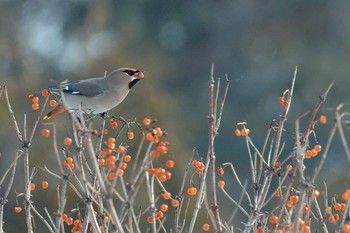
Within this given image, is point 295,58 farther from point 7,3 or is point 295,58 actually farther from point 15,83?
point 15,83

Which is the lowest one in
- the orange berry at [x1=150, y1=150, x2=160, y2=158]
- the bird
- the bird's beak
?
the orange berry at [x1=150, y1=150, x2=160, y2=158]

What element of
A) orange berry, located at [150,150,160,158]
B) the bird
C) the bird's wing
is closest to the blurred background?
the bird

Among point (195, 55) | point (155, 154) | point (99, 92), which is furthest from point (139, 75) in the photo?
point (195, 55)

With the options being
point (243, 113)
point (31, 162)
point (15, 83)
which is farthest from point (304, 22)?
point (31, 162)

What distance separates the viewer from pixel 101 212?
3883mm

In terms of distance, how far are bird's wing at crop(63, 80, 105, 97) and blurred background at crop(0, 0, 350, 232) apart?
7632 mm

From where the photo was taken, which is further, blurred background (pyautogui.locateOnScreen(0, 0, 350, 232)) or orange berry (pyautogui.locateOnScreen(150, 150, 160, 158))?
blurred background (pyautogui.locateOnScreen(0, 0, 350, 232))

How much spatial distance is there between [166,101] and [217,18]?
653 cm

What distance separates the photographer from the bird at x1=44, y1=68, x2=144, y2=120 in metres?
5.59

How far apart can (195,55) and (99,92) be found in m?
16.5

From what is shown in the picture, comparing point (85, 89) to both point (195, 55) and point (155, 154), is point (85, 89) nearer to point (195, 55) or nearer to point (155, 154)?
point (155, 154)

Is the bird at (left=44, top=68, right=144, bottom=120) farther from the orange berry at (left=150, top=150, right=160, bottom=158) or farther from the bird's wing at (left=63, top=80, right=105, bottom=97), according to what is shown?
the orange berry at (left=150, top=150, right=160, bottom=158)

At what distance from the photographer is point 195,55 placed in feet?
72.9

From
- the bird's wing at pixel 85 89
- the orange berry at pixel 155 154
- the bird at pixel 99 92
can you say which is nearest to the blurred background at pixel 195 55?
the bird at pixel 99 92
